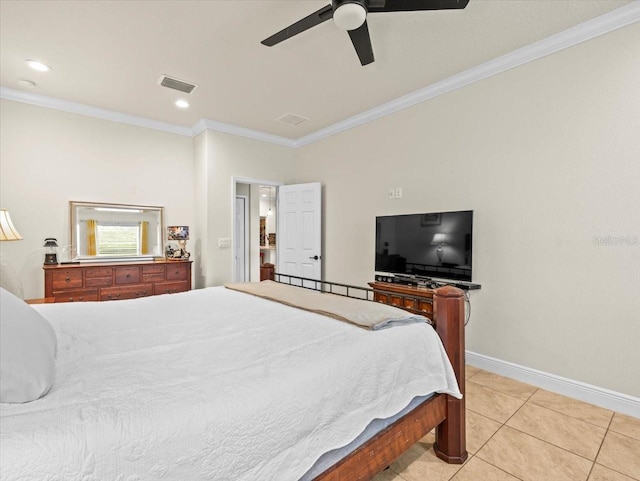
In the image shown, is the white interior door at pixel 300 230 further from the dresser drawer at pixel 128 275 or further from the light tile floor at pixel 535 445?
the light tile floor at pixel 535 445

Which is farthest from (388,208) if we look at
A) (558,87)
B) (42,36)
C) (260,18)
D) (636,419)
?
(42,36)

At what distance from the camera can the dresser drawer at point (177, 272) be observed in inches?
159

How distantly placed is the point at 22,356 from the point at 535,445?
255 cm

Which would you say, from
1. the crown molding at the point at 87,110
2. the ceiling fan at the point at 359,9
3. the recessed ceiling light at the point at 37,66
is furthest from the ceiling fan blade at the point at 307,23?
the crown molding at the point at 87,110

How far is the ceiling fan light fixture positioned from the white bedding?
67.4 inches

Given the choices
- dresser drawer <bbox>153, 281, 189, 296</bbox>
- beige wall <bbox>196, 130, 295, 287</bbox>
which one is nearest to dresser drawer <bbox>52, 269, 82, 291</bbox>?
dresser drawer <bbox>153, 281, 189, 296</bbox>

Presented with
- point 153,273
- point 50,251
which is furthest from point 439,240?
point 50,251

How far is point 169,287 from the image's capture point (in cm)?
403

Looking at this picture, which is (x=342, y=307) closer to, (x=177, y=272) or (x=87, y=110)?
(x=177, y=272)

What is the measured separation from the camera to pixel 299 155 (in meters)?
5.18

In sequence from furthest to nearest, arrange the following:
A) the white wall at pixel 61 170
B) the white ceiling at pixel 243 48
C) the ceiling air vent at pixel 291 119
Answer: the ceiling air vent at pixel 291 119
the white wall at pixel 61 170
the white ceiling at pixel 243 48

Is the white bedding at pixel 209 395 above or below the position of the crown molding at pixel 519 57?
below

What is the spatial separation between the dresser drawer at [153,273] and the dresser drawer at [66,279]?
2.08 ft

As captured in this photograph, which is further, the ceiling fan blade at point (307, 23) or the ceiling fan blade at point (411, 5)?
the ceiling fan blade at point (307, 23)
